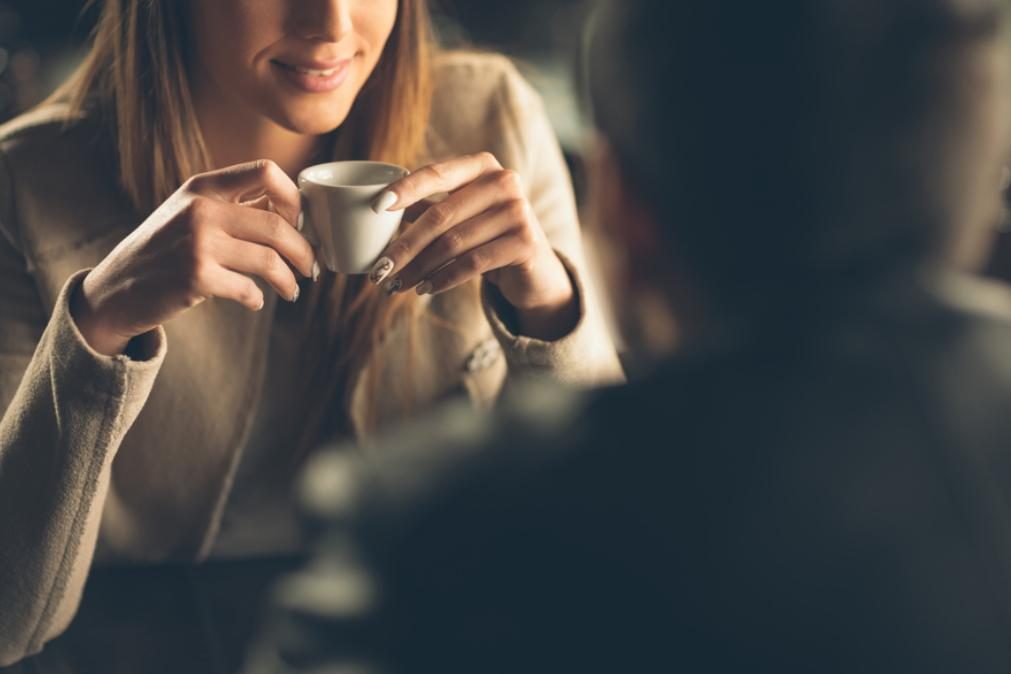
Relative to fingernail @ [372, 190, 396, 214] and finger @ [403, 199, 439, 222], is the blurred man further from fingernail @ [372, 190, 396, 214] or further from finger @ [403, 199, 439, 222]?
finger @ [403, 199, 439, 222]

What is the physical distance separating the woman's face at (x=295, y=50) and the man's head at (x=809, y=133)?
0.60m

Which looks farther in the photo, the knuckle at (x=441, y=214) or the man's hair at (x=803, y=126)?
the knuckle at (x=441, y=214)

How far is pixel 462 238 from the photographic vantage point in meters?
1.08

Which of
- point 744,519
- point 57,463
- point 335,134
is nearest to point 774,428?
point 744,519

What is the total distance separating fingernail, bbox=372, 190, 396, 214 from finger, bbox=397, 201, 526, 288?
0.29 feet

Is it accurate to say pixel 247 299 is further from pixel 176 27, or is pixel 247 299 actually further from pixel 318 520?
pixel 176 27

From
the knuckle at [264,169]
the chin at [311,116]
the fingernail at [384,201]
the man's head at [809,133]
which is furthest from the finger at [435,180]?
the man's head at [809,133]

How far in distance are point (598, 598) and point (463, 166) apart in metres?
0.56

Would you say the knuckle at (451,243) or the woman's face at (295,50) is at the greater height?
the woman's face at (295,50)

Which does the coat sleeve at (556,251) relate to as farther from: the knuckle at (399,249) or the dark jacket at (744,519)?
the dark jacket at (744,519)

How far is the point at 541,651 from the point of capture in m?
0.65

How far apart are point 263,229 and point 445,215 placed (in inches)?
7.1

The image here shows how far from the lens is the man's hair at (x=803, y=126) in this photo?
2.01ft

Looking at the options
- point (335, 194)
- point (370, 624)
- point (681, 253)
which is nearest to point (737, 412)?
point (681, 253)
